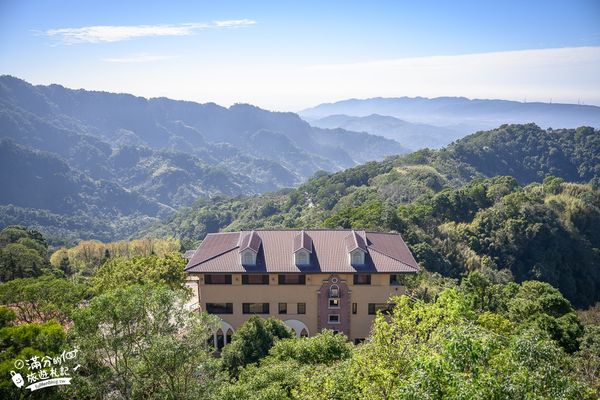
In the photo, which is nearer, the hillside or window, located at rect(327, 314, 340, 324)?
window, located at rect(327, 314, 340, 324)

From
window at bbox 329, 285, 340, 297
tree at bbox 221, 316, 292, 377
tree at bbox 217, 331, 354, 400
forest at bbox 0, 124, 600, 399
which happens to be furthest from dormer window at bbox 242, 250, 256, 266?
tree at bbox 217, 331, 354, 400

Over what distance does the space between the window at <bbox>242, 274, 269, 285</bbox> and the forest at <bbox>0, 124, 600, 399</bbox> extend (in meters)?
5.08

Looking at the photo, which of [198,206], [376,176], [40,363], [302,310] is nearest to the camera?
[40,363]

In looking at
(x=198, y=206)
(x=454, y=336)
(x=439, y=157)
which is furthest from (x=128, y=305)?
(x=198, y=206)

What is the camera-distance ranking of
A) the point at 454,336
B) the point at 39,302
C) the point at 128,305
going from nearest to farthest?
the point at 454,336 < the point at 128,305 < the point at 39,302

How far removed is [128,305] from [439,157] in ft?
454

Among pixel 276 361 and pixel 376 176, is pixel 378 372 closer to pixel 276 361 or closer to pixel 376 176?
pixel 276 361

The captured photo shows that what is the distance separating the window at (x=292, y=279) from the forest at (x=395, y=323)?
6.45 metres

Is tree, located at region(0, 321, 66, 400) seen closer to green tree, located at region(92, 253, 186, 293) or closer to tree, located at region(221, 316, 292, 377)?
tree, located at region(221, 316, 292, 377)

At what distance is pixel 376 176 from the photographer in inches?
5305

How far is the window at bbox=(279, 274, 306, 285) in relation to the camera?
35.9m

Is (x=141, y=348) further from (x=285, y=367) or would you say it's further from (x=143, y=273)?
(x=143, y=273)

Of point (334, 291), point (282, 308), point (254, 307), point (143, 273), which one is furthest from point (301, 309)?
point (143, 273)

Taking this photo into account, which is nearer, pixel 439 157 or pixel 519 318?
pixel 519 318
